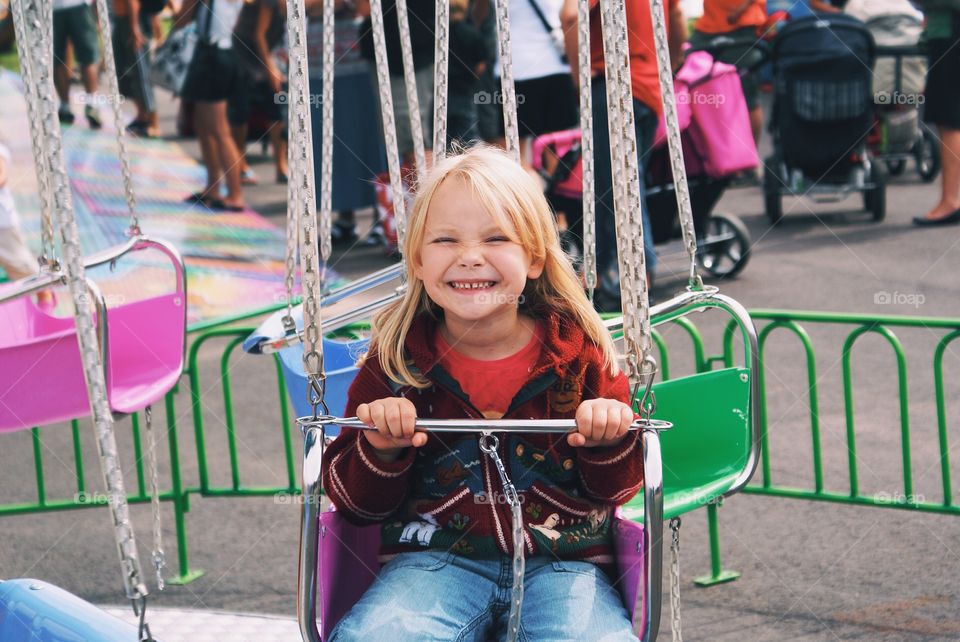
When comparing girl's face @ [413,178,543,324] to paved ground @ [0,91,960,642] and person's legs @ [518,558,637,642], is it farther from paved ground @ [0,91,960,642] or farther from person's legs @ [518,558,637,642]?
paved ground @ [0,91,960,642]

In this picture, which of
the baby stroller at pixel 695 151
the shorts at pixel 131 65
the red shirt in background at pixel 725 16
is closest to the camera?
the baby stroller at pixel 695 151

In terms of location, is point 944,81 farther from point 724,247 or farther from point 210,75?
point 210,75

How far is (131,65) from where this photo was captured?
40.8ft

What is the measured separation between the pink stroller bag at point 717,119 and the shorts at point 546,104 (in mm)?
783

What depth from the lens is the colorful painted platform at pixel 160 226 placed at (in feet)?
28.7

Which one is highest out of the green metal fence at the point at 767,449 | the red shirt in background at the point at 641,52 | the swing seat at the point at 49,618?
the red shirt in background at the point at 641,52

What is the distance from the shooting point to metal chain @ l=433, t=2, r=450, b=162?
9.99ft

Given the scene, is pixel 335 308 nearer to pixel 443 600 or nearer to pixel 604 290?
pixel 604 290

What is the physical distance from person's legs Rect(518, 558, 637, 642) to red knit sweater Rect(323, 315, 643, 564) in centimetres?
5

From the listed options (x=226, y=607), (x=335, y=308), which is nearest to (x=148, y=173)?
(x=335, y=308)

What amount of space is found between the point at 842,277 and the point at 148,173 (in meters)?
6.08

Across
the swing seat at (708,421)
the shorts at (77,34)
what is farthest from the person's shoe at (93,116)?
the swing seat at (708,421)

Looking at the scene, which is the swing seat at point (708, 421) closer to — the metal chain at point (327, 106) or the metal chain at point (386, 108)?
the metal chain at point (386, 108)

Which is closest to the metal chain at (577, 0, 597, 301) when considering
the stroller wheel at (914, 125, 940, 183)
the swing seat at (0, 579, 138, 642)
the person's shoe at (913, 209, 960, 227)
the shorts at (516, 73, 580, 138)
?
the swing seat at (0, 579, 138, 642)
